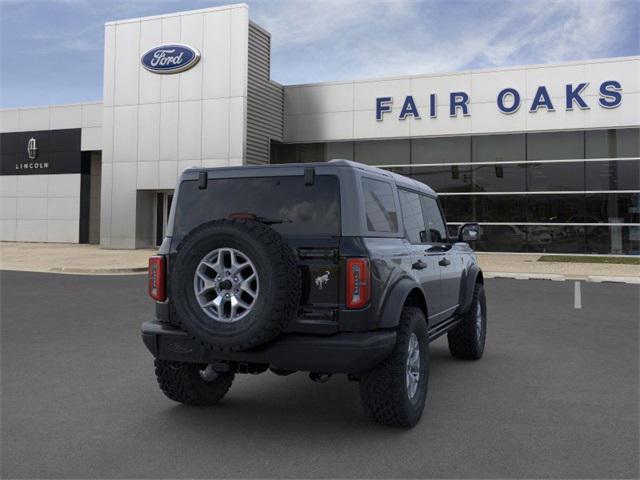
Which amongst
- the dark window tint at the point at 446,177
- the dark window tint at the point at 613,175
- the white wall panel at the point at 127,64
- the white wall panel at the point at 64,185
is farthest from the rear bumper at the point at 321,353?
the white wall panel at the point at 64,185

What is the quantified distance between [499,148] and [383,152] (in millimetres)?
4876

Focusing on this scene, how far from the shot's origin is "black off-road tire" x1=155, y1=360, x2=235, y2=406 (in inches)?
186

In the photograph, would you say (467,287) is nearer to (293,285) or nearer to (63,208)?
(293,285)

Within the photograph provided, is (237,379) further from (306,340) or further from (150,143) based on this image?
(150,143)

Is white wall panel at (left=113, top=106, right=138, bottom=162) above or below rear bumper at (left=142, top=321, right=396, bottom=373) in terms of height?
above

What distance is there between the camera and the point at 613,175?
76.9 feet

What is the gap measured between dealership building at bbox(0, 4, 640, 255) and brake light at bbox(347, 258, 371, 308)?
19114mm

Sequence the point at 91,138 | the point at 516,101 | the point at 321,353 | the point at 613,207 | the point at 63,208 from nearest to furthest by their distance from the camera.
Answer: the point at 321,353, the point at 613,207, the point at 516,101, the point at 91,138, the point at 63,208

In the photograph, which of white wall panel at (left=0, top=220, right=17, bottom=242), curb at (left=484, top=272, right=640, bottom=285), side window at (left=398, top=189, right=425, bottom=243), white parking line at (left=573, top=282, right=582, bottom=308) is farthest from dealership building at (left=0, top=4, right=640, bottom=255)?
side window at (left=398, top=189, right=425, bottom=243)

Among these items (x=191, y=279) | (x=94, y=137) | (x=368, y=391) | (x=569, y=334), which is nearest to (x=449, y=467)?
(x=368, y=391)

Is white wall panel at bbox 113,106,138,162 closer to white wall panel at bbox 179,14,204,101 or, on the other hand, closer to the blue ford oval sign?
the blue ford oval sign

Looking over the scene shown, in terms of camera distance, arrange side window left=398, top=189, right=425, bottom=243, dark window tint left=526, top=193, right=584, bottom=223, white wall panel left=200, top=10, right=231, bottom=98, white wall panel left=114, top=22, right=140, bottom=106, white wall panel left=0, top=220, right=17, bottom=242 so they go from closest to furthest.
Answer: side window left=398, top=189, right=425, bottom=243 → dark window tint left=526, top=193, right=584, bottom=223 → white wall panel left=200, top=10, right=231, bottom=98 → white wall panel left=114, top=22, right=140, bottom=106 → white wall panel left=0, top=220, right=17, bottom=242

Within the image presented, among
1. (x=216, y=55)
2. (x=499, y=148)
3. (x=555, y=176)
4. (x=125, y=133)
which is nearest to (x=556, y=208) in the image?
(x=555, y=176)

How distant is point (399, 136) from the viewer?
26109 mm
